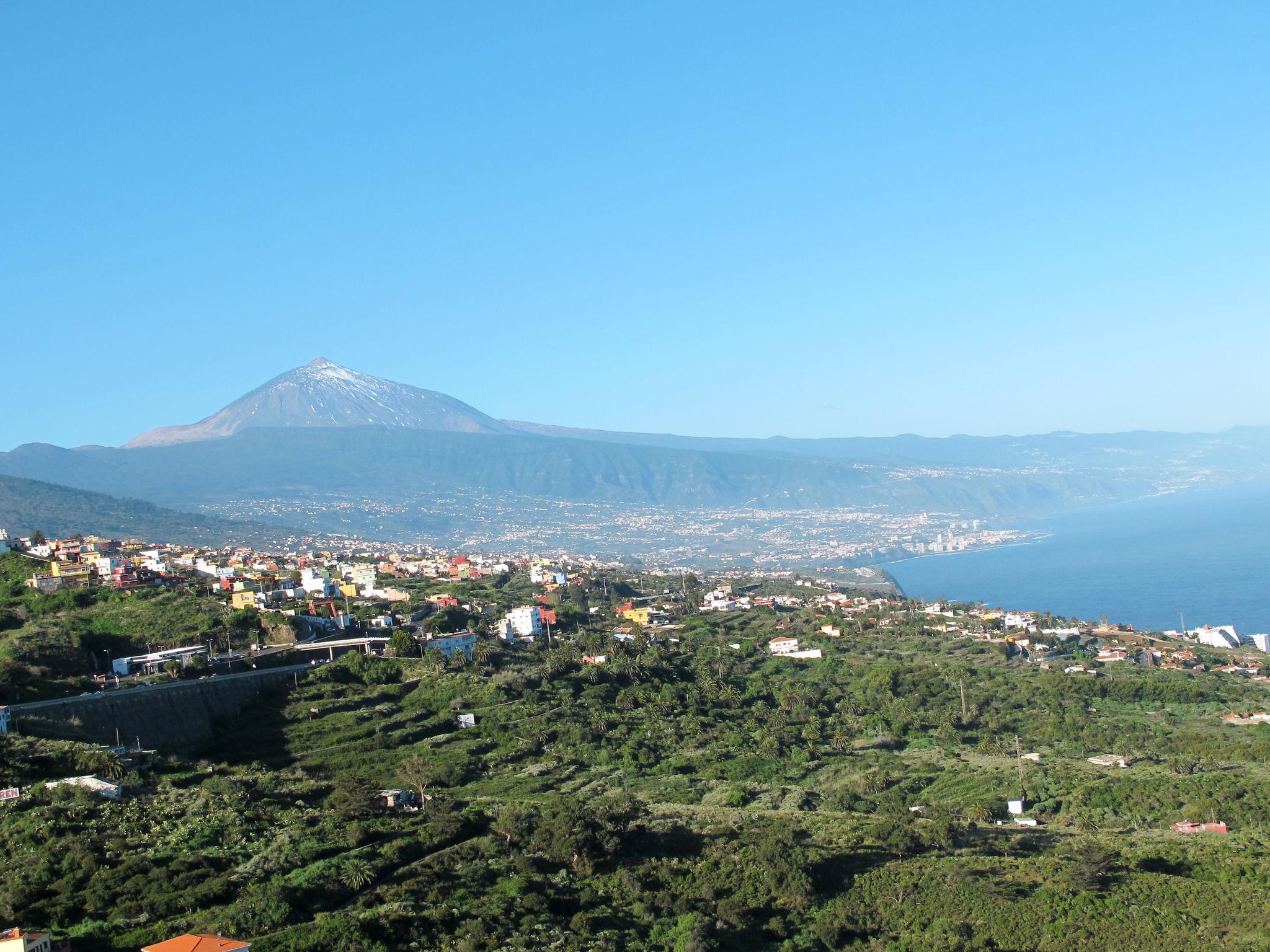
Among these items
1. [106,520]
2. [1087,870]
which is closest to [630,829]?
[1087,870]

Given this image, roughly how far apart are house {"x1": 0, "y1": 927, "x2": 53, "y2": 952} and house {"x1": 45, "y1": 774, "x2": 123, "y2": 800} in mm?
4995

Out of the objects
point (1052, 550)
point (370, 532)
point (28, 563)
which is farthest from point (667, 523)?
point (28, 563)

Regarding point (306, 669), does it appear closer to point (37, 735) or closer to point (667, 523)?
point (37, 735)

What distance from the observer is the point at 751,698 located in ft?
112

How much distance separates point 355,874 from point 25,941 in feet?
14.2

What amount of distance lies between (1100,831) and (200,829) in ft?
51.2

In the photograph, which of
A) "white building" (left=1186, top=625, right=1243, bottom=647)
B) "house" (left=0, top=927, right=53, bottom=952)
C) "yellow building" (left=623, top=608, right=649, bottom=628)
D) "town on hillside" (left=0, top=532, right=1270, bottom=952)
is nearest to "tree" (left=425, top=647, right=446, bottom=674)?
"town on hillside" (left=0, top=532, right=1270, bottom=952)

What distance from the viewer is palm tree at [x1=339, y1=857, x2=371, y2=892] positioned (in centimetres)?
1625

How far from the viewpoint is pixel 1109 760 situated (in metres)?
28.7

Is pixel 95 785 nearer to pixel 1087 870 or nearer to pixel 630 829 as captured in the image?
pixel 630 829

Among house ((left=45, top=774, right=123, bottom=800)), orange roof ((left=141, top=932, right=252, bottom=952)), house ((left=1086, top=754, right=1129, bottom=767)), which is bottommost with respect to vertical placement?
house ((left=1086, top=754, right=1129, bottom=767))

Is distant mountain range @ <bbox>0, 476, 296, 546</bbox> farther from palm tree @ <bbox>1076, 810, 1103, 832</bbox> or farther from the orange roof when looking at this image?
the orange roof

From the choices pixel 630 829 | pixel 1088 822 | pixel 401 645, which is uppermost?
pixel 401 645

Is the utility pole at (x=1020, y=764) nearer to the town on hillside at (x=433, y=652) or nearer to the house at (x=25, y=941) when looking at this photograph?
the town on hillside at (x=433, y=652)
